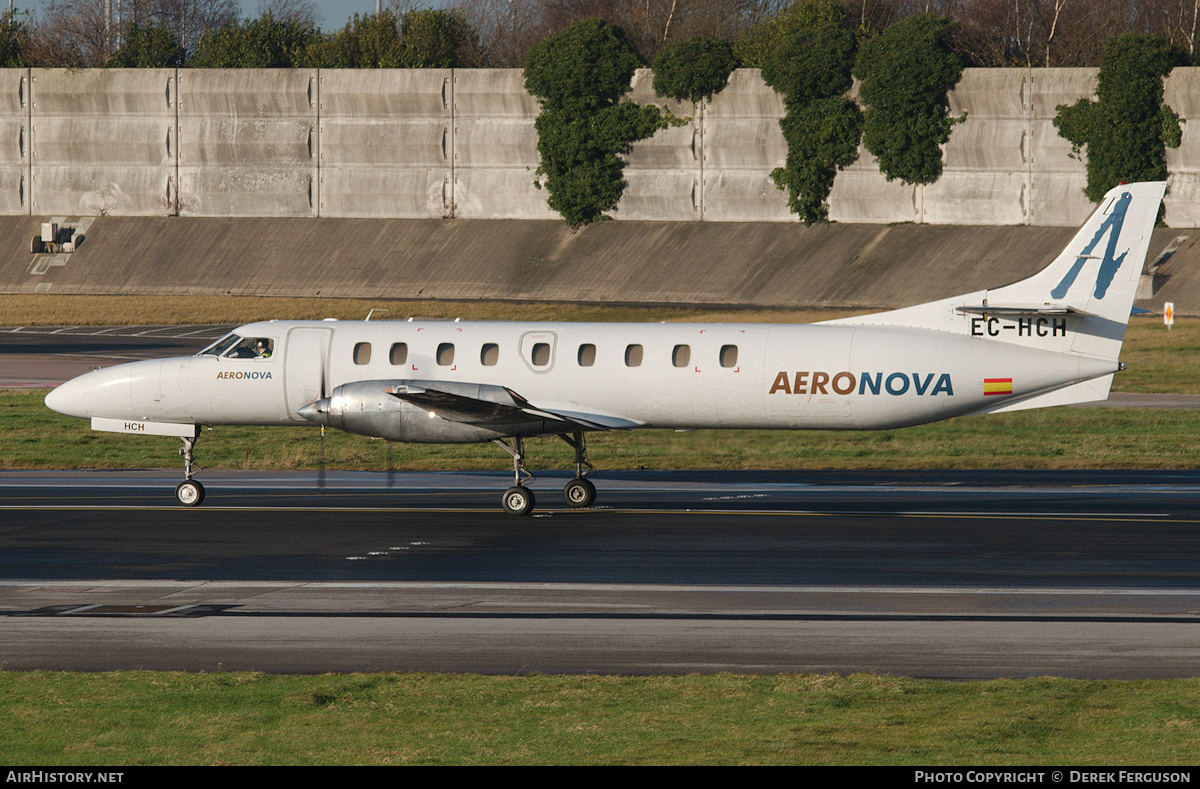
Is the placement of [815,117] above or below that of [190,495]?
above

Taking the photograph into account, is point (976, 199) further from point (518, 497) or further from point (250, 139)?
point (518, 497)

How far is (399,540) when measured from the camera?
69.8ft

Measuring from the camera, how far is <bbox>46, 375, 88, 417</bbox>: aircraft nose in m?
24.9

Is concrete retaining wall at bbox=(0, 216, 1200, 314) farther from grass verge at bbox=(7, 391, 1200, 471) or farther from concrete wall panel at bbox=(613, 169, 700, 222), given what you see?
grass verge at bbox=(7, 391, 1200, 471)

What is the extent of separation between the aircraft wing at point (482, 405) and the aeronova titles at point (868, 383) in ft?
9.65

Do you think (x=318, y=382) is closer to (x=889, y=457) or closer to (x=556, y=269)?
(x=889, y=457)

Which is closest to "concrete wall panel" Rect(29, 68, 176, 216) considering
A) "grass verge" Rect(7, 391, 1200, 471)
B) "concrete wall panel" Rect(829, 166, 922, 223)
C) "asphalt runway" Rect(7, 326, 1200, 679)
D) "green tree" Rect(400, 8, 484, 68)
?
"green tree" Rect(400, 8, 484, 68)

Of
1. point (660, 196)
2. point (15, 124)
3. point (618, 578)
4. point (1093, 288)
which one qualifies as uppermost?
point (15, 124)

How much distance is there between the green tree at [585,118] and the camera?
94.0 m

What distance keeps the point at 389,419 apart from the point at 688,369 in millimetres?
4962

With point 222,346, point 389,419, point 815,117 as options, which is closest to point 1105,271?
point 389,419

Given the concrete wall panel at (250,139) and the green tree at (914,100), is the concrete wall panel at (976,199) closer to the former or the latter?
the green tree at (914,100)

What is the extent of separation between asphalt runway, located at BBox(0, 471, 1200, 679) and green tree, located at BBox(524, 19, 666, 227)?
223 ft

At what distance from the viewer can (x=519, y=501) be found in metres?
23.5
